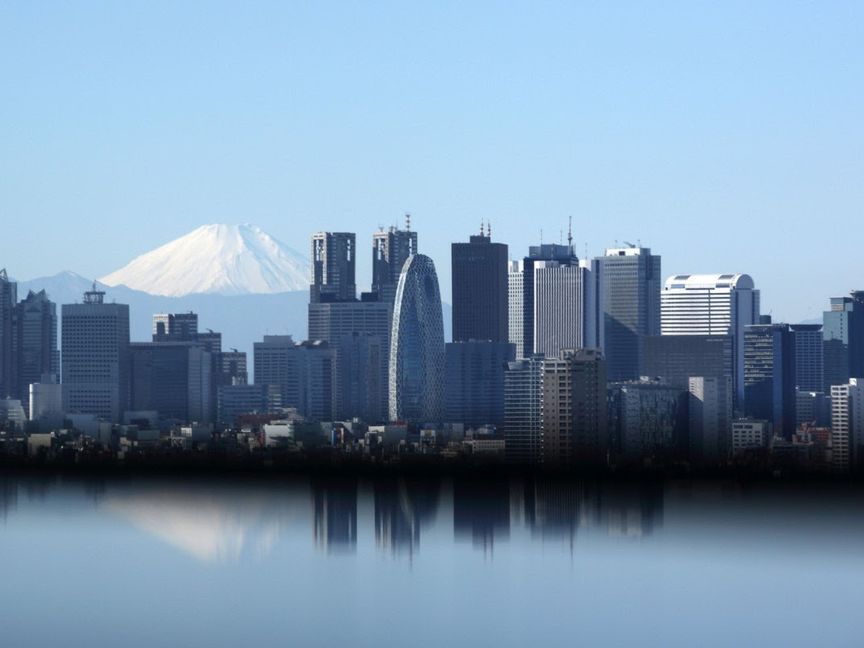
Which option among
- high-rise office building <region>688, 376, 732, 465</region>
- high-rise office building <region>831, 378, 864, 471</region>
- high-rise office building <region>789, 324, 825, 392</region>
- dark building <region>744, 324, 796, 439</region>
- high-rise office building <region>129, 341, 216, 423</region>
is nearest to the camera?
high-rise office building <region>831, 378, 864, 471</region>

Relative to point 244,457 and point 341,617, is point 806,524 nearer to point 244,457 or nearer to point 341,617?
point 341,617

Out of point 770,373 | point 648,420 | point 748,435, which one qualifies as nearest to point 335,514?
point 648,420

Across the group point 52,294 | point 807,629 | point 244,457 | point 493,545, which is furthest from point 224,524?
point 52,294

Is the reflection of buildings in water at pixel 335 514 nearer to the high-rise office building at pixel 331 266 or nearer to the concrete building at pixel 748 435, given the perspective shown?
the concrete building at pixel 748 435

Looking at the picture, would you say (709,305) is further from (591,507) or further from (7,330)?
(591,507)

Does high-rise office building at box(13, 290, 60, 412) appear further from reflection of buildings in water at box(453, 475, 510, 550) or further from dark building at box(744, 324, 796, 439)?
reflection of buildings in water at box(453, 475, 510, 550)

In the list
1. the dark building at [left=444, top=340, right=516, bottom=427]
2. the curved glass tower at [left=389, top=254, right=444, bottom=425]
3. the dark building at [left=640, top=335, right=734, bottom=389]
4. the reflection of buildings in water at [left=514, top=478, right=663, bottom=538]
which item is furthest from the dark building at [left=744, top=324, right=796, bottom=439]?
the reflection of buildings in water at [left=514, top=478, right=663, bottom=538]
